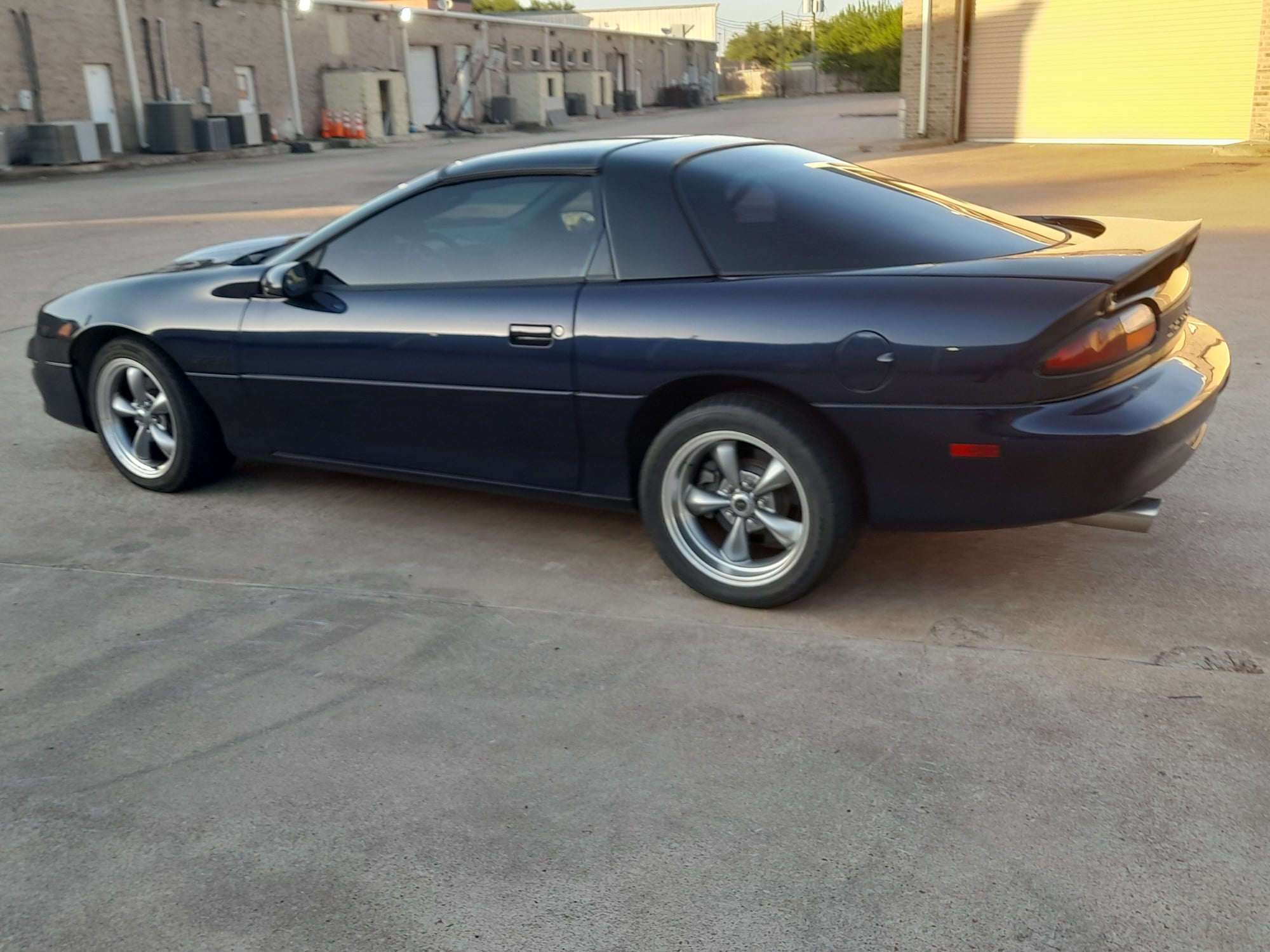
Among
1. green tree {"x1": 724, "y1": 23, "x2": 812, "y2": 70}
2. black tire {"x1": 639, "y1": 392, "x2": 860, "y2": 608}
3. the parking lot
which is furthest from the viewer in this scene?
green tree {"x1": 724, "y1": 23, "x2": 812, "y2": 70}

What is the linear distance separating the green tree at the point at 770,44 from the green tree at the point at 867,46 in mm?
13928

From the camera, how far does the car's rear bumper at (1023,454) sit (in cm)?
346

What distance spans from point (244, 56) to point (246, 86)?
83cm

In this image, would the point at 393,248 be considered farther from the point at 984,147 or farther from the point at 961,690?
the point at 984,147

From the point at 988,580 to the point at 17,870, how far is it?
299cm

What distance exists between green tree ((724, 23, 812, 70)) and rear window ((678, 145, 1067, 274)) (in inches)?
3551

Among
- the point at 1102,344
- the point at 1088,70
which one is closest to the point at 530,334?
the point at 1102,344

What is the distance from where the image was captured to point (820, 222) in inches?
156

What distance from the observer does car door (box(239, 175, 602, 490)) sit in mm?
4184

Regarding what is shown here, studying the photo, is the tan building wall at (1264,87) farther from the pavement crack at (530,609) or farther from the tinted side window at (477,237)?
the pavement crack at (530,609)

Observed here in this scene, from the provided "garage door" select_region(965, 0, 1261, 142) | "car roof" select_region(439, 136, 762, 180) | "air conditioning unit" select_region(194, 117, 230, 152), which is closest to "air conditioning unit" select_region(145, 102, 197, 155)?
"air conditioning unit" select_region(194, 117, 230, 152)

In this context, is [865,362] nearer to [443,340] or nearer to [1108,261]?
[1108,261]

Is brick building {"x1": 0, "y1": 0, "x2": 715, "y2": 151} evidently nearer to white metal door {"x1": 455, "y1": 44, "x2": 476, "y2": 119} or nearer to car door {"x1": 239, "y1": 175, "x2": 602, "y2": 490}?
white metal door {"x1": 455, "y1": 44, "x2": 476, "y2": 119}

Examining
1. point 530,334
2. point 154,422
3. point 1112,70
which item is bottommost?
point 154,422
